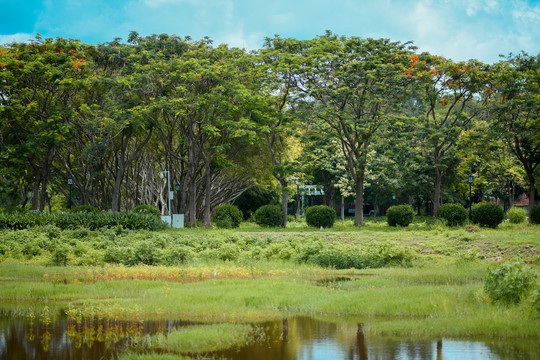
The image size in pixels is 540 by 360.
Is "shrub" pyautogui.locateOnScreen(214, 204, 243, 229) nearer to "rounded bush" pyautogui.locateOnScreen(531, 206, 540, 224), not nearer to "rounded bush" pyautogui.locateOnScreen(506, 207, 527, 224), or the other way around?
"rounded bush" pyautogui.locateOnScreen(506, 207, 527, 224)

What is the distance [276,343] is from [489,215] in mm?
24441

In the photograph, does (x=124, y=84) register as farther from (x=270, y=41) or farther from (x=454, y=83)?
(x=454, y=83)

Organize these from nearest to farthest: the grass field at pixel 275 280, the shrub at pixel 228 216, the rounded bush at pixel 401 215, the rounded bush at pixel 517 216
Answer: the grass field at pixel 275 280
the rounded bush at pixel 517 216
the rounded bush at pixel 401 215
the shrub at pixel 228 216

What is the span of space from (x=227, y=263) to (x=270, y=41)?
67.2ft

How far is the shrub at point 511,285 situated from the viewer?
483 inches

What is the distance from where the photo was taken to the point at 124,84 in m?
35.7

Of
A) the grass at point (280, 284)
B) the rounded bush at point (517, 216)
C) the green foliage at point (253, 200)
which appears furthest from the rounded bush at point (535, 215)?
the green foliage at point (253, 200)

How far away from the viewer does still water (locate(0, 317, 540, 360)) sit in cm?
947

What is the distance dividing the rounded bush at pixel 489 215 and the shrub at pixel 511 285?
20.0 m

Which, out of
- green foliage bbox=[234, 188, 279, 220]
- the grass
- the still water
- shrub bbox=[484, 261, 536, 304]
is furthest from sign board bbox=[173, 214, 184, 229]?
shrub bbox=[484, 261, 536, 304]

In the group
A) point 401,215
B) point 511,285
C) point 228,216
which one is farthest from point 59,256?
point 401,215

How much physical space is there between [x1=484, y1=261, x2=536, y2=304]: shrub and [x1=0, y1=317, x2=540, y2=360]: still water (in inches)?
88.6

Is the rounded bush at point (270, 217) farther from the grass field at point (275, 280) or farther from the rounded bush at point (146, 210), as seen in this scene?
the grass field at point (275, 280)

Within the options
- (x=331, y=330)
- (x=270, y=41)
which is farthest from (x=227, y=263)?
(x=270, y=41)
